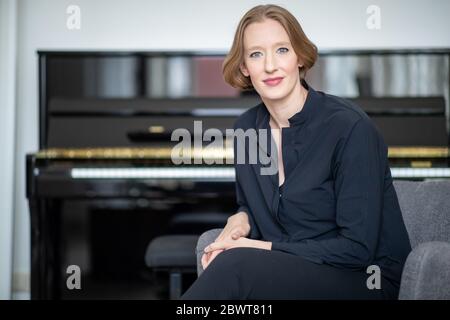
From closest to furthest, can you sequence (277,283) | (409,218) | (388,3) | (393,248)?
(277,283)
(393,248)
(409,218)
(388,3)

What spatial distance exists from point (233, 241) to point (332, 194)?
27 centimetres

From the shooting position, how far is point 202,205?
3.53 metres

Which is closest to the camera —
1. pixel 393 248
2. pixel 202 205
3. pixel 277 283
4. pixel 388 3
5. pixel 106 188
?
pixel 277 283

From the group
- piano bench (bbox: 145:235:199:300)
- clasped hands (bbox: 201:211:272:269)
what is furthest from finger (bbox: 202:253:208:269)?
piano bench (bbox: 145:235:199:300)

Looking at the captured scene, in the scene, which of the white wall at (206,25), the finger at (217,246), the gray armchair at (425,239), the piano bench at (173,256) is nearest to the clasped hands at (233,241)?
the finger at (217,246)

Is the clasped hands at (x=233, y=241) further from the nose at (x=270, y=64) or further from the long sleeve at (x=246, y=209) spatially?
the nose at (x=270, y=64)

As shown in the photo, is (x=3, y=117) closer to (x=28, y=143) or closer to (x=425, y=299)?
(x=28, y=143)

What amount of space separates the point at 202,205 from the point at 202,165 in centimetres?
53

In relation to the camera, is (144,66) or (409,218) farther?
(144,66)

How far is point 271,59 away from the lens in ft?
5.68

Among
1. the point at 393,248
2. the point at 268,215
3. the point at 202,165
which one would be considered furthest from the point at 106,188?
the point at 393,248

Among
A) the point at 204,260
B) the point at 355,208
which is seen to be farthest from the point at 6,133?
the point at 355,208

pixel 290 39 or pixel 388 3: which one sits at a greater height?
pixel 388 3

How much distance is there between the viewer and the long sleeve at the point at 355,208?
5.18 ft
